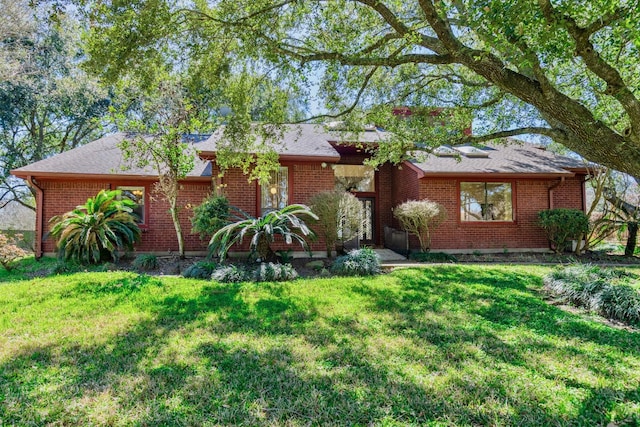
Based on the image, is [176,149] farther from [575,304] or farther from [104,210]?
[575,304]

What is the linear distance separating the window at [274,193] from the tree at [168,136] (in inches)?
90.3

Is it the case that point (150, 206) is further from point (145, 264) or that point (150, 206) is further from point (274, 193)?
point (274, 193)

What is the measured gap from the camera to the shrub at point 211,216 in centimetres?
836

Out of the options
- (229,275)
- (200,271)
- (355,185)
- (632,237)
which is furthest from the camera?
(355,185)

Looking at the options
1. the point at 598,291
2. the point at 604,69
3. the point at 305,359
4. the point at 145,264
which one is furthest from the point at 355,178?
the point at 305,359

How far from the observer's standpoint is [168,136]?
328 inches

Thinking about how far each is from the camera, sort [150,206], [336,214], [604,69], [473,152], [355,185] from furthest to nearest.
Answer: [355,185] → [473,152] → [150,206] → [336,214] → [604,69]

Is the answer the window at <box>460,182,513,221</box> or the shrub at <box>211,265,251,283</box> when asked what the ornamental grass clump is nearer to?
the window at <box>460,182,513,221</box>

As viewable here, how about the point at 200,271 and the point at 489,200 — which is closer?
the point at 200,271

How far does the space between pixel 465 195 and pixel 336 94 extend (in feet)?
20.4

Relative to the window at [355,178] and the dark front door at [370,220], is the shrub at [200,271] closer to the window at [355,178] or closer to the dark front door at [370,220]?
the window at [355,178]

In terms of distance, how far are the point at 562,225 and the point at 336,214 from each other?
7606 millimetres

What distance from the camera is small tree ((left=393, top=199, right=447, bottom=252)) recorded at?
9891mm

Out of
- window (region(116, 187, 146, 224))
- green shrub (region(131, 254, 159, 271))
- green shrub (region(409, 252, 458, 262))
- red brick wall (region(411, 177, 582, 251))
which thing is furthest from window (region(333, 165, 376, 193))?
green shrub (region(131, 254, 159, 271))
